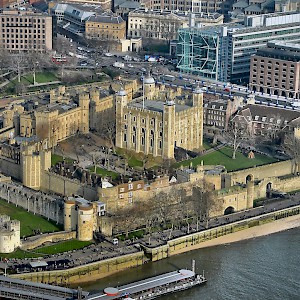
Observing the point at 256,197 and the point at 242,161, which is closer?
the point at 256,197

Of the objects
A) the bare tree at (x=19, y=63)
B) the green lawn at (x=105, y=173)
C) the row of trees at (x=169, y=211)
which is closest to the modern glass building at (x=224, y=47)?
the bare tree at (x=19, y=63)

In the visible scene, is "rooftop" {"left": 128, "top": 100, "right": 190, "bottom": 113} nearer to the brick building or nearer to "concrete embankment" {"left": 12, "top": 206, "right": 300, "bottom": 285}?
"concrete embankment" {"left": 12, "top": 206, "right": 300, "bottom": 285}

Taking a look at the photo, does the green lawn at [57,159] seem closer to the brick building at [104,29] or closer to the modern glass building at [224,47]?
the modern glass building at [224,47]

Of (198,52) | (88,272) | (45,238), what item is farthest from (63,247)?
(198,52)

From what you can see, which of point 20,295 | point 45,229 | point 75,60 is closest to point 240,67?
point 75,60

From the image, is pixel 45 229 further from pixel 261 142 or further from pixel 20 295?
pixel 261 142

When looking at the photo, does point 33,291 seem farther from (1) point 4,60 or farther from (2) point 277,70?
(1) point 4,60

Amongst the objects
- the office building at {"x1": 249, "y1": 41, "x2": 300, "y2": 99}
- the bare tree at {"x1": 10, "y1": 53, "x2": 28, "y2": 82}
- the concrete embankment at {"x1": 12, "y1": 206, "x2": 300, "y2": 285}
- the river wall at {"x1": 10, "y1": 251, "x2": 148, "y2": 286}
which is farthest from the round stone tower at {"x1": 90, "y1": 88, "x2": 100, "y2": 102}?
the river wall at {"x1": 10, "y1": 251, "x2": 148, "y2": 286}
